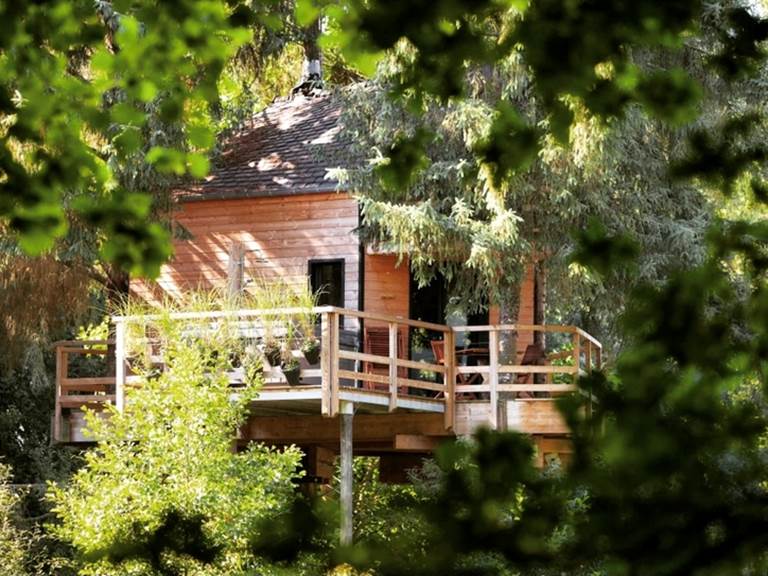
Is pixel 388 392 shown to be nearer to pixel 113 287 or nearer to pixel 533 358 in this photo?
pixel 533 358

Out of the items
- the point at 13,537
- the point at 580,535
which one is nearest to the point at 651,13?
the point at 580,535

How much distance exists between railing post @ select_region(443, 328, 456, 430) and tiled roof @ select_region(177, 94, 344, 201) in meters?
2.85

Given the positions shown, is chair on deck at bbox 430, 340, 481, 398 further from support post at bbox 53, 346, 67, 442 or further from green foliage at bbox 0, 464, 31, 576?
green foliage at bbox 0, 464, 31, 576

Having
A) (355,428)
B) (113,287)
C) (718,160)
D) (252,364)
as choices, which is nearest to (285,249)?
(113,287)

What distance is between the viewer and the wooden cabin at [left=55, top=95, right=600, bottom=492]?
17.2 meters

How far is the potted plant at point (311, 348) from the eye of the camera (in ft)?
53.8

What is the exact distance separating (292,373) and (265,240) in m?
4.20

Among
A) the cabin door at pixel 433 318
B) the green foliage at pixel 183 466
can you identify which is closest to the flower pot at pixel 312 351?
the green foliage at pixel 183 466

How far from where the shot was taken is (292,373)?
1639cm

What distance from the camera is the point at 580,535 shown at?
2.51m

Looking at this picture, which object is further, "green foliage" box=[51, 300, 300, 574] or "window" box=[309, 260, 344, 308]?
"window" box=[309, 260, 344, 308]

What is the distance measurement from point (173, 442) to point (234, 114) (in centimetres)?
720

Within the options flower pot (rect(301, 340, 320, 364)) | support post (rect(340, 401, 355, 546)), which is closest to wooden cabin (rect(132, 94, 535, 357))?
flower pot (rect(301, 340, 320, 364))

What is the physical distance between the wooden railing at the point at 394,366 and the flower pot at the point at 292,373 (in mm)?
65
